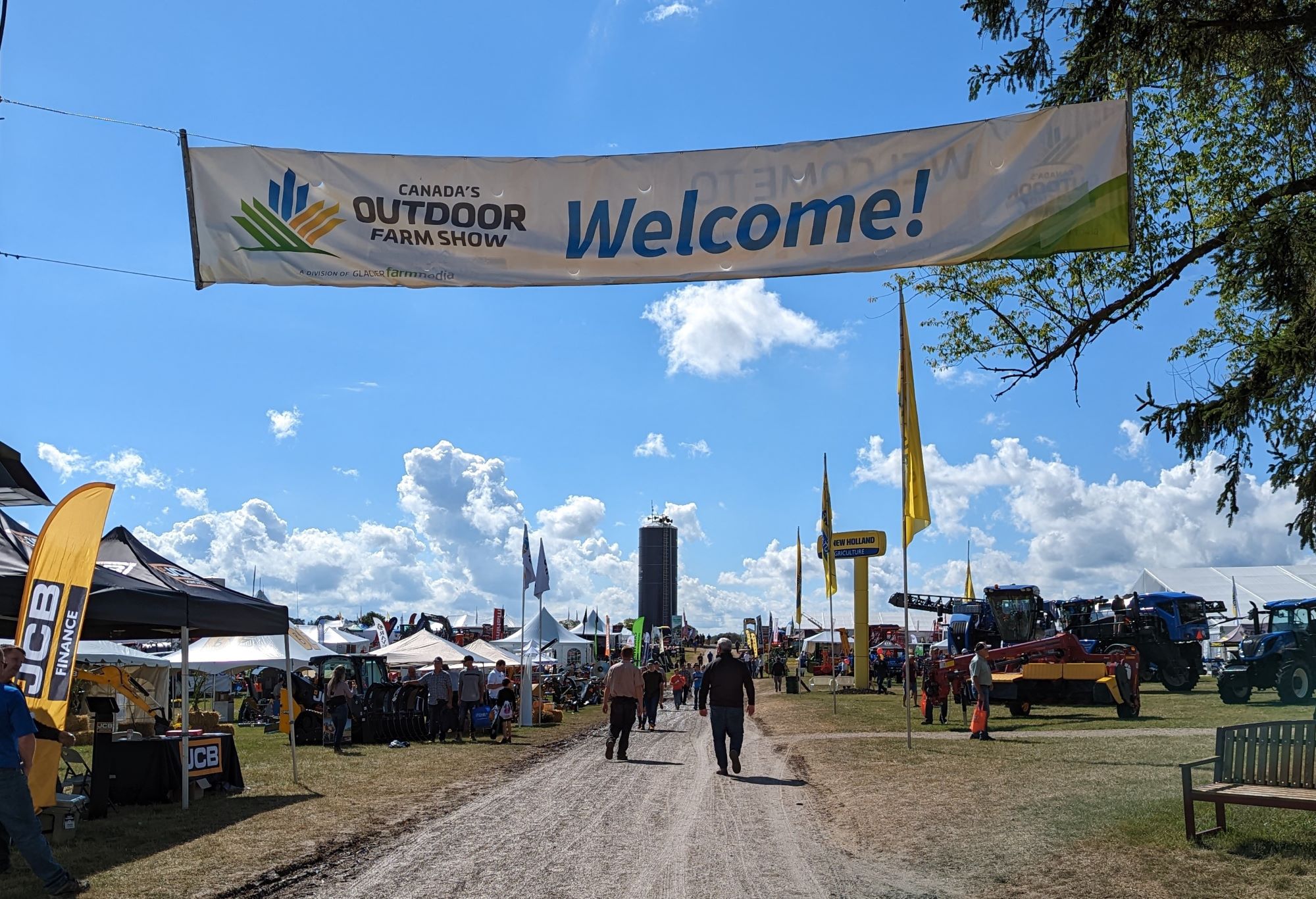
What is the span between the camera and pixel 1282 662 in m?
25.0

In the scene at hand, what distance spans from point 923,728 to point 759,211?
56.2 ft

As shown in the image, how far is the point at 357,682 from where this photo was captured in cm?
2552

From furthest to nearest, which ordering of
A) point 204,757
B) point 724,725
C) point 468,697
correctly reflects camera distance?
point 468,697
point 724,725
point 204,757

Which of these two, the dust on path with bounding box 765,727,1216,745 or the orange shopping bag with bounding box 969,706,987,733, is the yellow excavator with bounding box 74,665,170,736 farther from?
the orange shopping bag with bounding box 969,706,987,733

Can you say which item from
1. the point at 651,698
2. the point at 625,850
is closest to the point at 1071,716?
the point at 651,698

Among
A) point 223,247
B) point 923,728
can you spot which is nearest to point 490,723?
point 923,728

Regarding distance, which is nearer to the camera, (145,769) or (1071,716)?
(145,769)

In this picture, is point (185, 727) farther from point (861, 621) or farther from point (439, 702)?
point (861, 621)

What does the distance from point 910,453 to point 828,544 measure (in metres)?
16.0

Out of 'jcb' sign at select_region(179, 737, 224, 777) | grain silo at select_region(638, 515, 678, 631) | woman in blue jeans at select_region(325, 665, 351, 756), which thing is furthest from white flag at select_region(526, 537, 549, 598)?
grain silo at select_region(638, 515, 678, 631)

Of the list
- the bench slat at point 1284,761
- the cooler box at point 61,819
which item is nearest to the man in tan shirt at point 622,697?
the cooler box at point 61,819

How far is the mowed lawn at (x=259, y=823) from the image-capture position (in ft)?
26.0

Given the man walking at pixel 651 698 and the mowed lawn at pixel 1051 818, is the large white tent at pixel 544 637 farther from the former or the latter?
the mowed lawn at pixel 1051 818

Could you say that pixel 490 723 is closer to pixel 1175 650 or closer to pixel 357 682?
pixel 357 682
